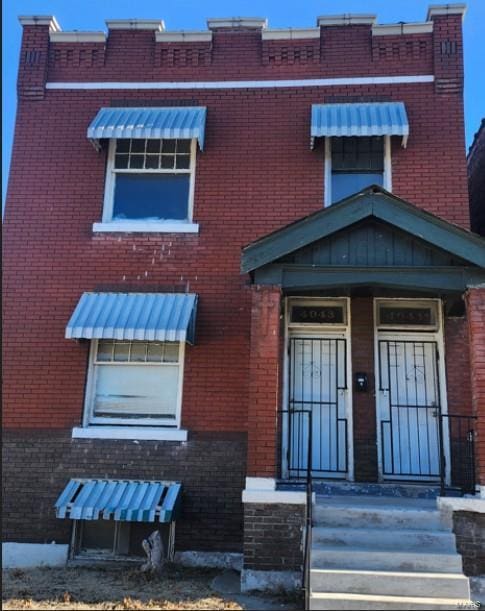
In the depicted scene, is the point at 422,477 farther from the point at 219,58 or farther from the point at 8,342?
the point at 219,58

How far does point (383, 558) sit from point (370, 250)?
133 inches

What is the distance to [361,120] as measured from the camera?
9055 mm

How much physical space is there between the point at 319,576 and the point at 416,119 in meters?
6.67

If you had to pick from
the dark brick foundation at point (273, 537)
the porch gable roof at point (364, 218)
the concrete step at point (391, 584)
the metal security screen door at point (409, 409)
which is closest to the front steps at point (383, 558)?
the concrete step at point (391, 584)

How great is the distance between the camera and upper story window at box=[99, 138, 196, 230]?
31.2ft

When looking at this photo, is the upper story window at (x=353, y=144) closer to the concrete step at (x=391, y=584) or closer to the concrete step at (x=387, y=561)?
the concrete step at (x=387, y=561)

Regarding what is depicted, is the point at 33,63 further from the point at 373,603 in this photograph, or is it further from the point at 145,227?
the point at 373,603

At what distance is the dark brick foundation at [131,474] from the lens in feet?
26.8

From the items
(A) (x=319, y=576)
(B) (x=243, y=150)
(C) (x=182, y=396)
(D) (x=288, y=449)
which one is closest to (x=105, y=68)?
(B) (x=243, y=150)

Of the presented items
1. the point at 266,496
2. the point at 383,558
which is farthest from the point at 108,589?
the point at 383,558

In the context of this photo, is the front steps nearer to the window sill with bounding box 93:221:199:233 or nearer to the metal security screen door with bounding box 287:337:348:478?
the metal security screen door with bounding box 287:337:348:478

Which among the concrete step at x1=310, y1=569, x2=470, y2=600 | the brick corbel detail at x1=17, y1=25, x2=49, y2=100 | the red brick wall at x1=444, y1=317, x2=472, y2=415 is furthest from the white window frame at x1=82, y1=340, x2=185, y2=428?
the brick corbel detail at x1=17, y1=25, x2=49, y2=100

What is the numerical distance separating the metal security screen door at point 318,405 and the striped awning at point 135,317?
159 cm

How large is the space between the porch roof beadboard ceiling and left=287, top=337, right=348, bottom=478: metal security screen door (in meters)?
1.60
